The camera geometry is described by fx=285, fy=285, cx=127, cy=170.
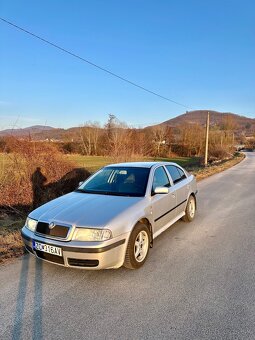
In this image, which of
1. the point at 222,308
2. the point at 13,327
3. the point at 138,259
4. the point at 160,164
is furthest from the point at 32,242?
the point at 160,164

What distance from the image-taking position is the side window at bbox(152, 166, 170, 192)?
513cm

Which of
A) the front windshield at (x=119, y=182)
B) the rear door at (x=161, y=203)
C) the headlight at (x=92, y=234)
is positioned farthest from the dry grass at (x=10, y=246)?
the rear door at (x=161, y=203)

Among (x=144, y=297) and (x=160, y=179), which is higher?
(x=160, y=179)

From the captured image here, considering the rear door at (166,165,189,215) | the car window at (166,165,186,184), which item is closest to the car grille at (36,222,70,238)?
the rear door at (166,165,189,215)

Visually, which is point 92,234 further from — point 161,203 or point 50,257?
point 161,203

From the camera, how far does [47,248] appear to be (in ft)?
12.4

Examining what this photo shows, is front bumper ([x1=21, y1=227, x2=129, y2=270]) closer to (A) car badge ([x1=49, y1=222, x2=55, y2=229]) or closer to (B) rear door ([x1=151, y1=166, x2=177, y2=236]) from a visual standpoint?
(A) car badge ([x1=49, y1=222, x2=55, y2=229])

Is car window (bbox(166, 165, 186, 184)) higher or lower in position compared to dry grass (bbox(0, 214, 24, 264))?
higher

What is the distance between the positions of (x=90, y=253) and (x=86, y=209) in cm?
70

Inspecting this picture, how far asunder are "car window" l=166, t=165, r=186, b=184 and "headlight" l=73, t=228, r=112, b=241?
272 cm

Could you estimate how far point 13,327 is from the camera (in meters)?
2.84

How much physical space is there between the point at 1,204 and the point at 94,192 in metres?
5.60

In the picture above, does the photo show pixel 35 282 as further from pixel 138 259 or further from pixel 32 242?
pixel 138 259

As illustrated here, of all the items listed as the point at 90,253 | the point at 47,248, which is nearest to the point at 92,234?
the point at 90,253
